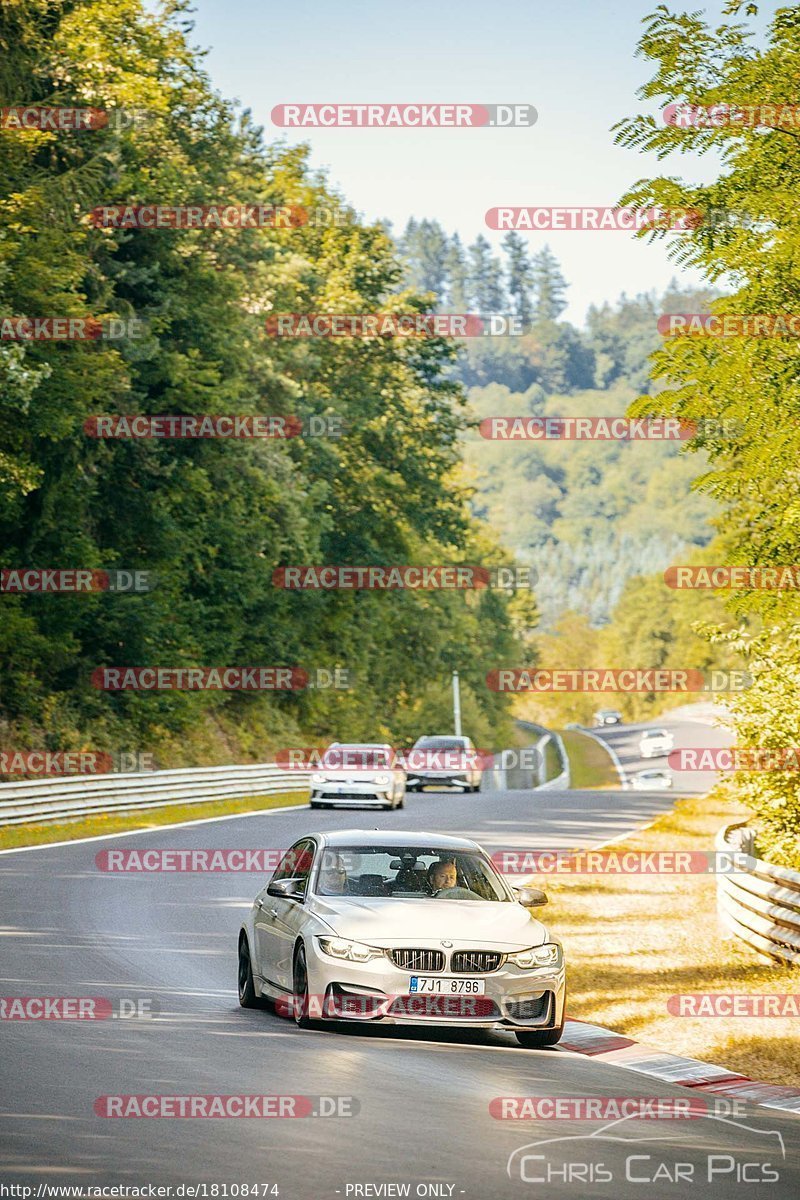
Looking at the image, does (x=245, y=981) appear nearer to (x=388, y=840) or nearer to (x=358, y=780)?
(x=388, y=840)

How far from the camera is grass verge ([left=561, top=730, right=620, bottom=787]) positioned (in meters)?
106

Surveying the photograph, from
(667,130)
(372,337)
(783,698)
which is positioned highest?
(372,337)

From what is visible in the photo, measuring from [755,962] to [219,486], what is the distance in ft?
123

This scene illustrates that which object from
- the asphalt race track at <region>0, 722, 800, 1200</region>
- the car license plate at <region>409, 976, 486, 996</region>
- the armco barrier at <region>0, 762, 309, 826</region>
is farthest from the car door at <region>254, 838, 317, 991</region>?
the armco barrier at <region>0, 762, 309, 826</region>

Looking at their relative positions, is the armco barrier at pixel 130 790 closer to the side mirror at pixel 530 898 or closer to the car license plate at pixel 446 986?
the side mirror at pixel 530 898

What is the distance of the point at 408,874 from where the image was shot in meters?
12.6

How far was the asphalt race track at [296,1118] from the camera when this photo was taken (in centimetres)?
739

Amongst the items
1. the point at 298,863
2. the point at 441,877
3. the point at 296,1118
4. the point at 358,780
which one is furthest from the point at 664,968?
the point at 358,780

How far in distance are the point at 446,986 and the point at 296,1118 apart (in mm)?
2966

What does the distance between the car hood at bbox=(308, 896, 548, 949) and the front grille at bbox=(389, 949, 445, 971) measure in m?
0.06

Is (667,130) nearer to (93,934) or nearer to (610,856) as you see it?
(93,934)

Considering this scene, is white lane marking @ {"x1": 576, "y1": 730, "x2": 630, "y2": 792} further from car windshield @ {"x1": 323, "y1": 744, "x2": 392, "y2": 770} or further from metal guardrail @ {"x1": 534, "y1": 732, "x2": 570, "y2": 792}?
car windshield @ {"x1": 323, "y1": 744, "x2": 392, "y2": 770}

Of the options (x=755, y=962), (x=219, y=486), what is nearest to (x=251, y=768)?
(x=219, y=486)

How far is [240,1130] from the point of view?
8.23 m
